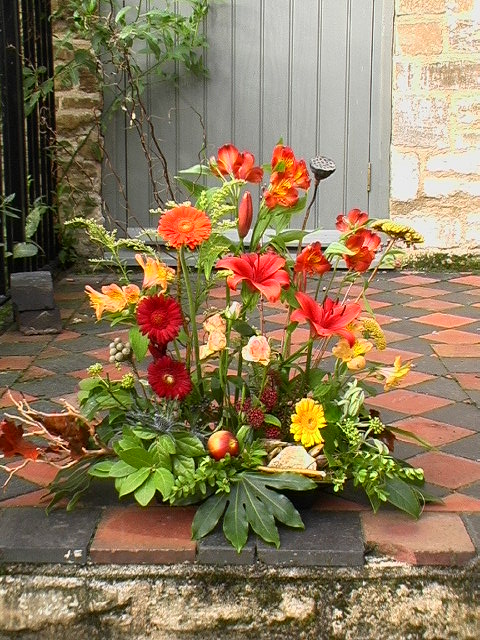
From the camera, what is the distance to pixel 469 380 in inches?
123

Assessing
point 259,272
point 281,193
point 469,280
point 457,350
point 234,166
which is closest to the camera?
point 259,272

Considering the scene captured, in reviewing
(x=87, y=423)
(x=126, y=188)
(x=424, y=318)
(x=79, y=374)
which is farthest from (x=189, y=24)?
(x=87, y=423)

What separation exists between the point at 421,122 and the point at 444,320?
53.6 inches

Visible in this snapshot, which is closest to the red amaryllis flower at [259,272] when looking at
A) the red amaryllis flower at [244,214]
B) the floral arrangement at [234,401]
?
the floral arrangement at [234,401]

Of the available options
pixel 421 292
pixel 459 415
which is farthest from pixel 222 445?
pixel 421 292

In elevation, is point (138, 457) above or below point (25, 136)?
below

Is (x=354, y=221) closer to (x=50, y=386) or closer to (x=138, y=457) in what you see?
(x=138, y=457)

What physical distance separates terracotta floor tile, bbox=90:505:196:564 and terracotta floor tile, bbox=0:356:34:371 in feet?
4.32

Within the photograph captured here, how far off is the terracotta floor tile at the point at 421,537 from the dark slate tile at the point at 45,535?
0.53 m

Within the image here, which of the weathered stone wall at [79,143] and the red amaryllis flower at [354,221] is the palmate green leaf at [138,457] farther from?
the weathered stone wall at [79,143]

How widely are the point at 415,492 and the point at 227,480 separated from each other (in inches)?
15.8

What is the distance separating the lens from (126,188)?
203 inches

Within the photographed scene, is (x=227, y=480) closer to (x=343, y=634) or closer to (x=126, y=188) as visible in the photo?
(x=343, y=634)

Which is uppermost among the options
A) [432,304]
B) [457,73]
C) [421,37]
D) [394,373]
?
[421,37]
